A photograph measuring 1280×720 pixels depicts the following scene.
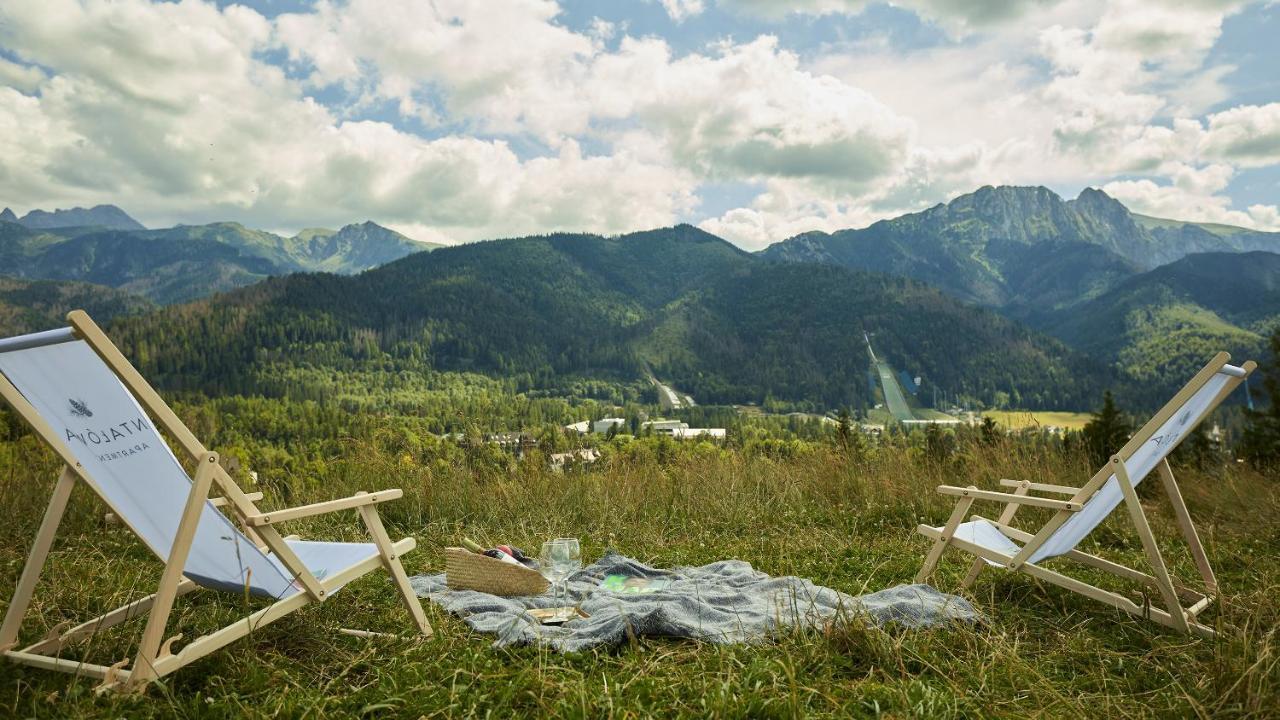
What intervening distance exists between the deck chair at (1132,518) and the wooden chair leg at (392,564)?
98.5 inches

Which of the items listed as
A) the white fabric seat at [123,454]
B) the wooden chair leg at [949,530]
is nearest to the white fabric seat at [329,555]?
the white fabric seat at [123,454]

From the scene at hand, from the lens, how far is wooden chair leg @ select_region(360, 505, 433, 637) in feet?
9.78

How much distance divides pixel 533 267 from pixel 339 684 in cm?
17684

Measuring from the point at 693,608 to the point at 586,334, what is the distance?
485 ft

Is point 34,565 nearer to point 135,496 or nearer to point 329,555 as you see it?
point 135,496

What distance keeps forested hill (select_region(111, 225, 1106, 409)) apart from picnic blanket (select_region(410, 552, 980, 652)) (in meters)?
97.0

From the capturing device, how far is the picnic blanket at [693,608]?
297cm

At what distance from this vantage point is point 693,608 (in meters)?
3.35

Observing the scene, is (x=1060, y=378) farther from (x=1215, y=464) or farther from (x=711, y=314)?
(x=1215, y=464)

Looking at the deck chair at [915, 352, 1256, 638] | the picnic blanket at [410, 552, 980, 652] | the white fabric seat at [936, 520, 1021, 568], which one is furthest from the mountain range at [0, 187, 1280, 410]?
the picnic blanket at [410, 552, 980, 652]

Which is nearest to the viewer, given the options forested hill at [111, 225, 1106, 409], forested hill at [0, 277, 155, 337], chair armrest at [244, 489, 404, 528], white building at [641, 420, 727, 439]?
chair armrest at [244, 489, 404, 528]

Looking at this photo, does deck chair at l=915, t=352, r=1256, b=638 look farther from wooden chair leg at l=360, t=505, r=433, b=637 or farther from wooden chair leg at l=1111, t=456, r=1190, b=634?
wooden chair leg at l=360, t=505, r=433, b=637

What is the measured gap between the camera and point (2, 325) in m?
126

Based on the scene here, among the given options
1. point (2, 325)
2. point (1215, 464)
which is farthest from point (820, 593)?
point (2, 325)
